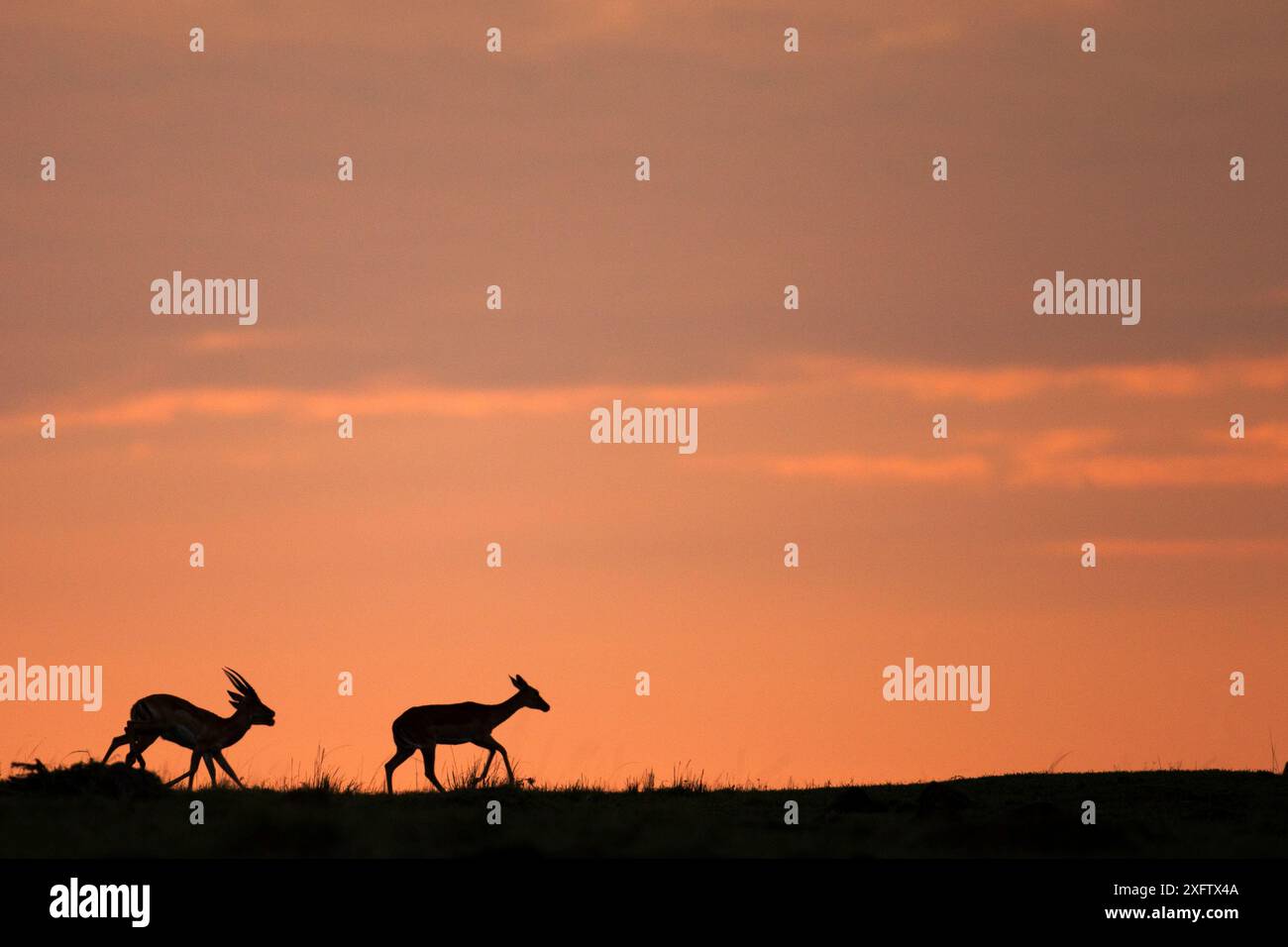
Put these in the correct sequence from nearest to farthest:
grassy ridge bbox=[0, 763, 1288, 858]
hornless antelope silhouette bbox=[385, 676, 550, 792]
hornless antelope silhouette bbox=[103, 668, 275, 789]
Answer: grassy ridge bbox=[0, 763, 1288, 858], hornless antelope silhouette bbox=[103, 668, 275, 789], hornless antelope silhouette bbox=[385, 676, 550, 792]

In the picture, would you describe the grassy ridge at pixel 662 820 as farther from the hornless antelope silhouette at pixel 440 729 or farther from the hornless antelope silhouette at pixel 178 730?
the hornless antelope silhouette at pixel 440 729

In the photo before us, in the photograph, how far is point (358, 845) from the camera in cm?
1969

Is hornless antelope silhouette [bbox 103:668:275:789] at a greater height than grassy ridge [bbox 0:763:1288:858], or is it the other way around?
hornless antelope silhouette [bbox 103:668:275:789]

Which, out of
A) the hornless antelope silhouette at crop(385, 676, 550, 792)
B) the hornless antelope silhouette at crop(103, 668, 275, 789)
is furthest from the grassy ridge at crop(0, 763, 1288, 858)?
→ the hornless antelope silhouette at crop(385, 676, 550, 792)

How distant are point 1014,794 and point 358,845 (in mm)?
10204

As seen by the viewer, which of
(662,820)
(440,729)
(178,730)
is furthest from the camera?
(440,729)

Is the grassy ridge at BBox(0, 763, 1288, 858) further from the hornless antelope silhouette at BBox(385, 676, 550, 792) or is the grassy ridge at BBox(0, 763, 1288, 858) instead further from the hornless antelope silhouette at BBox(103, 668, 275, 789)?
the hornless antelope silhouette at BBox(385, 676, 550, 792)

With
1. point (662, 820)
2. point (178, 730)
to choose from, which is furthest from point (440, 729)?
point (662, 820)

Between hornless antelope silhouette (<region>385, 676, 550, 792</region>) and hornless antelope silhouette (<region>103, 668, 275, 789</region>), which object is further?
hornless antelope silhouette (<region>385, 676, 550, 792</region>)

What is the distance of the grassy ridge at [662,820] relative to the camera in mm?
19797

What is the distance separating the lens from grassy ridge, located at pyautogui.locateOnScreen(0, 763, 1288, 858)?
65.0ft

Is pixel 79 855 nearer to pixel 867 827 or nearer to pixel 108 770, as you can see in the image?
pixel 108 770

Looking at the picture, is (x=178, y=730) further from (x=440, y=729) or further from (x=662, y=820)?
(x=662, y=820)

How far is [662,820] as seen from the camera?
74.8 feet
